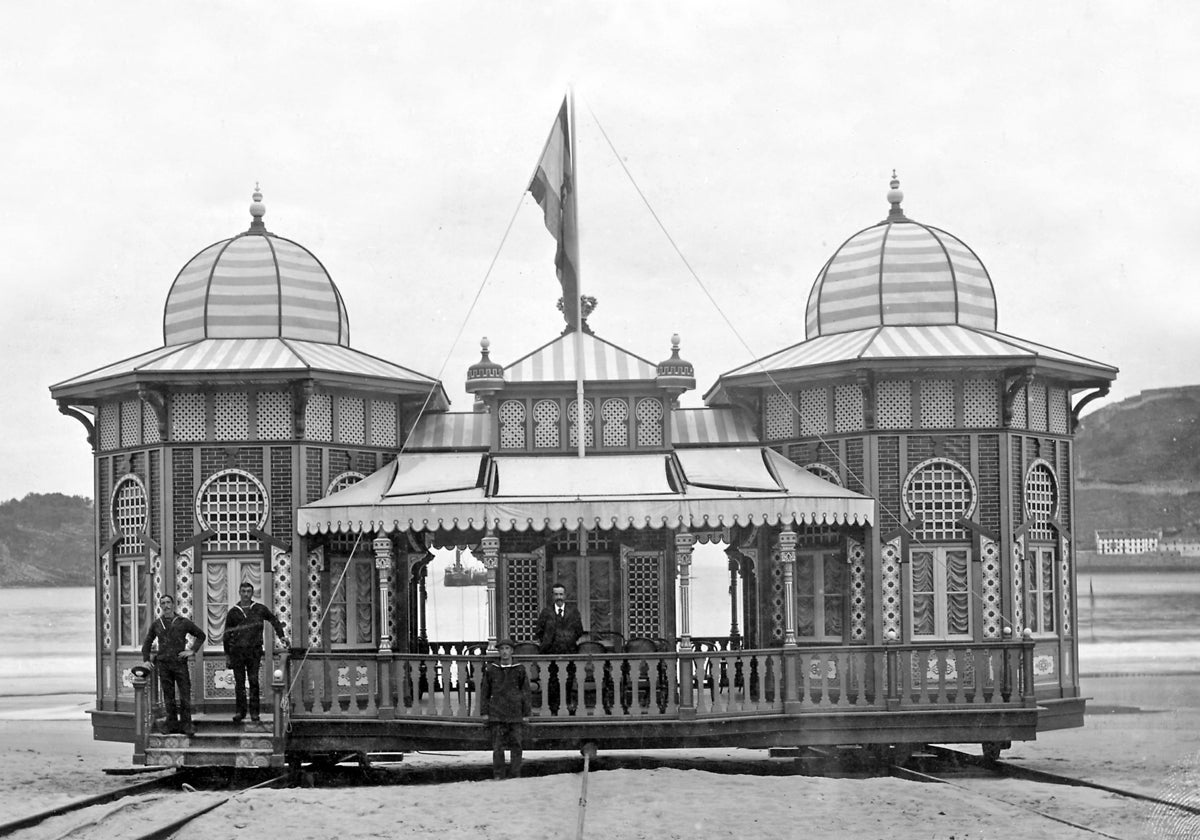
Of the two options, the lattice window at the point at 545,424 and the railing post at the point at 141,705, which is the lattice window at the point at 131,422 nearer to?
the railing post at the point at 141,705

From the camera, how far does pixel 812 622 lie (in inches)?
Answer: 827

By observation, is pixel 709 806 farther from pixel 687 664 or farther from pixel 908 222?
pixel 908 222

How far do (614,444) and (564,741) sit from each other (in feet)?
13.9

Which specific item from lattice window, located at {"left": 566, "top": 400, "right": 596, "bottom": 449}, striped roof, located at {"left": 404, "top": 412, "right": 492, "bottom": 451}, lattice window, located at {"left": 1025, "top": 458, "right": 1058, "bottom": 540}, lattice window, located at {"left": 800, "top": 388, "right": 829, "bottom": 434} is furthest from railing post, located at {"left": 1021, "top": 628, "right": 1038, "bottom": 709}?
striped roof, located at {"left": 404, "top": 412, "right": 492, "bottom": 451}

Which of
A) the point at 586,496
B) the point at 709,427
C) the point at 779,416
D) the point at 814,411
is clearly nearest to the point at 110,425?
the point at 586,496

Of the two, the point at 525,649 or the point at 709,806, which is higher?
the point at 525,649

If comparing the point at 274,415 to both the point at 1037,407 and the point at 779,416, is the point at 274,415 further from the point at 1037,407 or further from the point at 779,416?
the point at 1037,407

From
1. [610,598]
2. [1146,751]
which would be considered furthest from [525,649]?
[1146,751]

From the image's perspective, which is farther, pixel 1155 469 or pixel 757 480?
pixel 1155 469

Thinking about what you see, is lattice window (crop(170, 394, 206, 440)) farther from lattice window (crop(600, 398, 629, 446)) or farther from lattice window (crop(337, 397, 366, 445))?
lattice window (crop(600, 398, 629, 446))

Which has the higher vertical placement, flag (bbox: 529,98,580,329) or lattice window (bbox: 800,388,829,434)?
flag (bbox: 529,98,580,329)

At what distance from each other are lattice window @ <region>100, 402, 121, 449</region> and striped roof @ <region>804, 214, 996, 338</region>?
9.67m

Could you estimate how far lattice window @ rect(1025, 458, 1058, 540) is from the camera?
20828mm

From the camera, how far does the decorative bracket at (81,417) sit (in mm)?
21812
